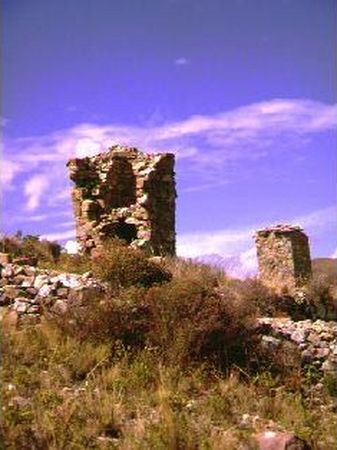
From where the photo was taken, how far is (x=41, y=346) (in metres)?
11.0

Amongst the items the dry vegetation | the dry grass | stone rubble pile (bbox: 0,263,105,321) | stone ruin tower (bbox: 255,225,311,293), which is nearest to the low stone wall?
stone rubble pile (bbox: 0,263,105,321)

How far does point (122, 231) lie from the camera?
2105cm

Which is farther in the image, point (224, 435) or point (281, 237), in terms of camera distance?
point (281, 237)

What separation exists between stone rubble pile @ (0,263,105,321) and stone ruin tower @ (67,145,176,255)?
21.8ft

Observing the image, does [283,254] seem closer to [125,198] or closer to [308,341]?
[125,198]

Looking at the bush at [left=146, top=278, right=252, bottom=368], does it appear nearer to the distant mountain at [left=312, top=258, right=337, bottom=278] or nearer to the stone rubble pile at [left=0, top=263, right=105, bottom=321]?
the stone rubble pile at [left=0, top=263, right=105, bottom=321]

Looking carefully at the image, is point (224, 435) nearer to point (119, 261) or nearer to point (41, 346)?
point (41, 346)

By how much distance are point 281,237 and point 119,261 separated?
39.8ft

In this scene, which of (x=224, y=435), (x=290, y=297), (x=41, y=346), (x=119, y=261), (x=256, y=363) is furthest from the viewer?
(x=290, y=297)

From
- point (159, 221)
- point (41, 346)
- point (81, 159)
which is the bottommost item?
point (41, 346)

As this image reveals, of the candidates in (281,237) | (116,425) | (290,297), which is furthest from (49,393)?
(281,237)

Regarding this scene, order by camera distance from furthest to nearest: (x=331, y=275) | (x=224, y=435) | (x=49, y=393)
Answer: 1. (x=331, y=275)
2. (x=49, y=393)
3. (x=224, y=435)

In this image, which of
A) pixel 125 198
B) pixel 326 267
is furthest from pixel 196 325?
pixel 326 267

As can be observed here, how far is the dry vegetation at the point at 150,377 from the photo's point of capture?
8.17 meters
